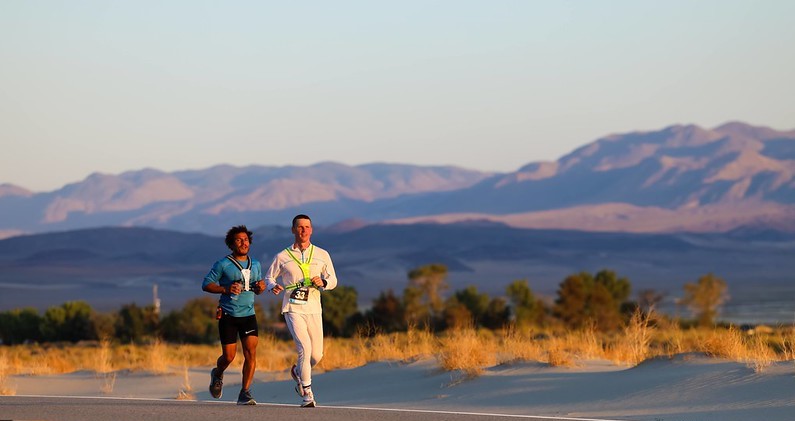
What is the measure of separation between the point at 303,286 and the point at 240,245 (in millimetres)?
894

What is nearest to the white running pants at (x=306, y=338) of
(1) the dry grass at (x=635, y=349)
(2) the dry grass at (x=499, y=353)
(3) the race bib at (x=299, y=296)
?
(3) the race bib at (x=299, y=296)

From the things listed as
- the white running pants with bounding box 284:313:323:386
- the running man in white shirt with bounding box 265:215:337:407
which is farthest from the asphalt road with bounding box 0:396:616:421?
the running man in white shirt with bounding box 265:215:337:407

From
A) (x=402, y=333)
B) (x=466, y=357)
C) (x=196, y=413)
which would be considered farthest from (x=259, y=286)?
(x=402, y=333)

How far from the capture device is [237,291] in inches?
510

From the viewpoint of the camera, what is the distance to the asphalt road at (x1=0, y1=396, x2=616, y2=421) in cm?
1223

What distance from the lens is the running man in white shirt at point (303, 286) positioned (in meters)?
12.8

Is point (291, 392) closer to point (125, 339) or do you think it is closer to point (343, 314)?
point (125, 339)

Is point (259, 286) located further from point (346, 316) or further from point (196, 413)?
point (346, 316)

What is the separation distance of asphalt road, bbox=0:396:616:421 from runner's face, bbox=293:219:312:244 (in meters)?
1.65

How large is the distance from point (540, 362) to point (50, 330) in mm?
44568

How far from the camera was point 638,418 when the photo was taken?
1274 centimetres

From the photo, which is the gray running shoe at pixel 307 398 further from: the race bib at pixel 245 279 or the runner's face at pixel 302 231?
the runner's face at pixel 302 231

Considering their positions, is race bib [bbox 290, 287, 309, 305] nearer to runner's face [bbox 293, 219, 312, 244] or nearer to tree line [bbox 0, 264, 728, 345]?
runner's face [bbox 293, 219, 312, 244]

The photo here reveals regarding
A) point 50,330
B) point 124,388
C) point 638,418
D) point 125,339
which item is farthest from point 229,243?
point 50,330
